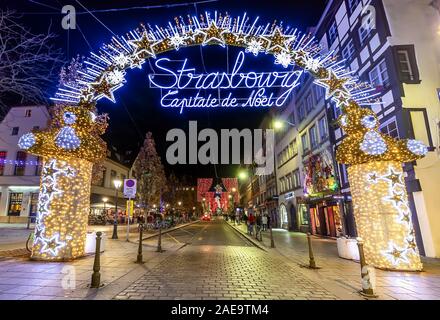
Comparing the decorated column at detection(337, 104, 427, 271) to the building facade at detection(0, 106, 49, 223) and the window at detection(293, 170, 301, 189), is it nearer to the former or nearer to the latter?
the window at detection(293, 170, 301, 189)

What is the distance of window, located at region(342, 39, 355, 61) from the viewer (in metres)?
16.3

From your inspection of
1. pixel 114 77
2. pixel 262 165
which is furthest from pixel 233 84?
pixel 262 165

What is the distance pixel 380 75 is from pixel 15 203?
139 ft

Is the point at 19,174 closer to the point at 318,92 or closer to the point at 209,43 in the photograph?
the point at 209,43

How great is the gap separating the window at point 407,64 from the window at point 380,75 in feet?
2.16

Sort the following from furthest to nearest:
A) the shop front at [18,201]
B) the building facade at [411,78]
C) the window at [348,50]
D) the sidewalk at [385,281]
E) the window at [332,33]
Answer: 1. the shop front at [18,201]
2. the window at [332,33]
3. the window at [348,50]
4. the building facade at [411,78]
5. the sidewalk at [385,281]

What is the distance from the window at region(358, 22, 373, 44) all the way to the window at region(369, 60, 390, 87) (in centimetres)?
223

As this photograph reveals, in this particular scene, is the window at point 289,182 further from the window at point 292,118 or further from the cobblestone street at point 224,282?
the cobblestone street at point 224,282

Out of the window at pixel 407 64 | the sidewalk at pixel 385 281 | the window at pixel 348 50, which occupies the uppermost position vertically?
the window at pixel 348 50

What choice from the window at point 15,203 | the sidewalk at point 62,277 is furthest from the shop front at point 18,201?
the sidewalk at point 62,277

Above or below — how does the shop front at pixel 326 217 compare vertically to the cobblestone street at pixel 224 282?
above

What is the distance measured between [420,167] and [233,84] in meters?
9.51

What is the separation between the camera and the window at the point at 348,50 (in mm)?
16322
